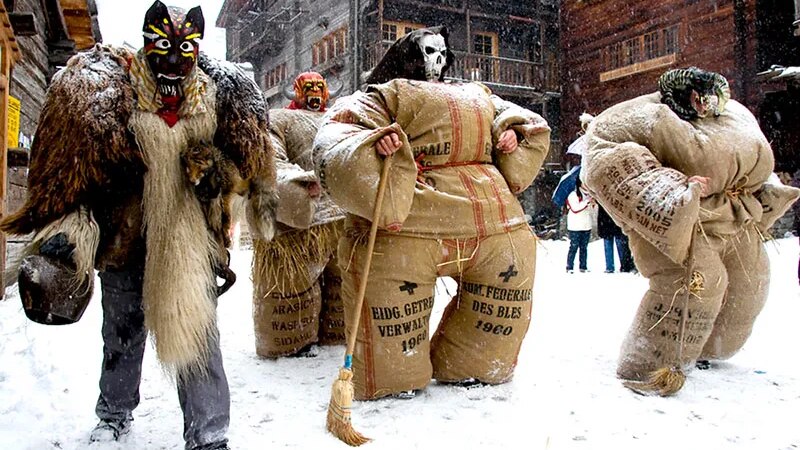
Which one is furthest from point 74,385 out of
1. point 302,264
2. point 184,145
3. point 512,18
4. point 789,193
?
point 512,18

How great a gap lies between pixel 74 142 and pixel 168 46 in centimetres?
47

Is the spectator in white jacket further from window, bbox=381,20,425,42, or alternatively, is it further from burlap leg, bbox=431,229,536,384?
window, bbox=381,20,425,42

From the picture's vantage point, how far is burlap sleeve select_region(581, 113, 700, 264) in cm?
322

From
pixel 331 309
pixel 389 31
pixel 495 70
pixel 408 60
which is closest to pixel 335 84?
→ pixel 389 31

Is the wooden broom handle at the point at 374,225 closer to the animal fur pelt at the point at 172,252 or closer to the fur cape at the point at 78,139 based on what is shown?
the animal fur pelt at the point at 172,252

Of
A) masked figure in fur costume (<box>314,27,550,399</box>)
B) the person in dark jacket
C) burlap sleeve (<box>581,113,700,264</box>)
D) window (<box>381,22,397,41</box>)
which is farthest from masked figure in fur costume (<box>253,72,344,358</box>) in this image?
window (<box>381,22,397,41</box>)

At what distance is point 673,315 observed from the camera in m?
3.43

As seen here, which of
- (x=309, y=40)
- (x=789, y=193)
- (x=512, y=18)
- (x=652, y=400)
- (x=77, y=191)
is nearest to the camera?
(x=77, y=191)

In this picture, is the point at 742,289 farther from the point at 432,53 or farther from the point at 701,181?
the point at 432,53

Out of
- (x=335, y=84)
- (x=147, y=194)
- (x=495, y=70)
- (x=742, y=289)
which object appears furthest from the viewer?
(x=335, y=84)

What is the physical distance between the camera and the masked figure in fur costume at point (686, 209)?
3311 millimetres

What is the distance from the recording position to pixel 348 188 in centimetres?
297

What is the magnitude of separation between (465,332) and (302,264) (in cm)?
113

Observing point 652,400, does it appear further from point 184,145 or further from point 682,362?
point 184,145
